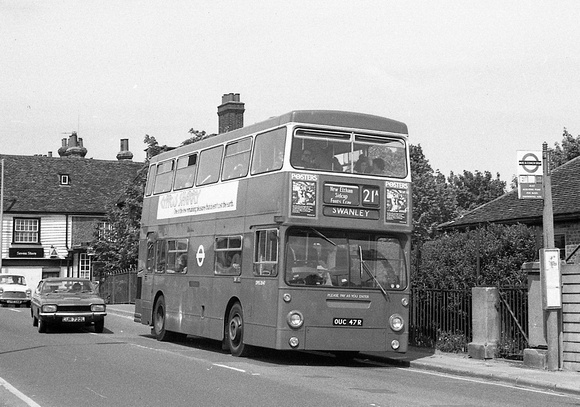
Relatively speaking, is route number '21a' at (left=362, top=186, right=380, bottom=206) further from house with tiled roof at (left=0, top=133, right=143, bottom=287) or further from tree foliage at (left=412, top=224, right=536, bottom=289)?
house with tiled roof at (left=0, top=133, right=143, bottom=287)

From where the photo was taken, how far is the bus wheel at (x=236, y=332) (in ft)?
59.5

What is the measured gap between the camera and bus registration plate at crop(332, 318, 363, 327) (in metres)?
16.6

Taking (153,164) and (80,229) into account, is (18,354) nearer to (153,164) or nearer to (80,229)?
(153,164)

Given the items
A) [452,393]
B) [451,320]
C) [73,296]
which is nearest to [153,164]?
[73,296]

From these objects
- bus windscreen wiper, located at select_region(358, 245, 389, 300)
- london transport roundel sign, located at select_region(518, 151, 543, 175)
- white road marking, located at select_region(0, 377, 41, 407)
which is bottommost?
white road marking, located at select_region(0, 377, 41, 407)

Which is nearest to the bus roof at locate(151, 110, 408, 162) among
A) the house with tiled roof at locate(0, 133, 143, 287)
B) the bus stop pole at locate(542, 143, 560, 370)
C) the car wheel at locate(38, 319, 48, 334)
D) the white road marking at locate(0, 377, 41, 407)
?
the bus stop pole at locate(542, 143, 560, 370)

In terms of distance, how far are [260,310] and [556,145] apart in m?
37.8

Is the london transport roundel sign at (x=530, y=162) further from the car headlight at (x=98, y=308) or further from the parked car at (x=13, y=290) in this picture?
the parked car at (x=13, y=290)

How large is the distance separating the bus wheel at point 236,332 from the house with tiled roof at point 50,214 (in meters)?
38.9

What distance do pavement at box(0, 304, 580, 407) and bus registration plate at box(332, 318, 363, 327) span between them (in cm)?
156

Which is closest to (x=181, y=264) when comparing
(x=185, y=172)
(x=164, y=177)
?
(x=185, y=172)

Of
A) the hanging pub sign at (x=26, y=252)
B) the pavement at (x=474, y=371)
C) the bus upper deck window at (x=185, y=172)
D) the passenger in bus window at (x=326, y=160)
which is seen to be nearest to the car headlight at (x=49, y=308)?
the bus upper deck window at (x=185, y=172)

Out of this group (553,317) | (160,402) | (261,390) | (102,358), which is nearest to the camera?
(160,402)

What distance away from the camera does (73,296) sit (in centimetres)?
2425
